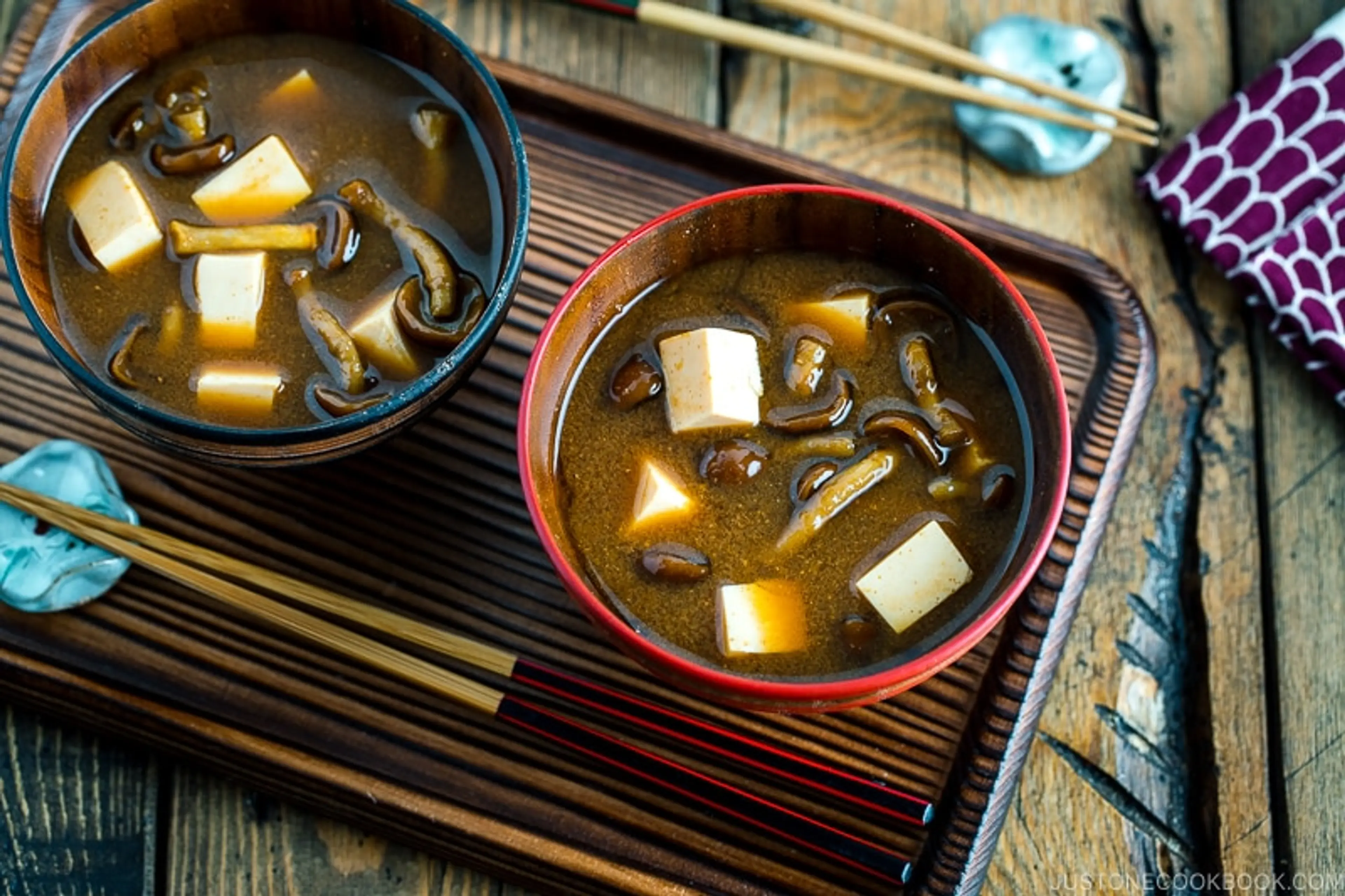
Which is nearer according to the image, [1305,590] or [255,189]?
[255,189]

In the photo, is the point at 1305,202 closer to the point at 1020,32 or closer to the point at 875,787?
the point at 1020,32

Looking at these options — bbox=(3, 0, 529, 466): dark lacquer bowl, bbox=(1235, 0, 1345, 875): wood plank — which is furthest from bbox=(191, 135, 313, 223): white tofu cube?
bbox=(1235, 0, 1345, 875): wood plank

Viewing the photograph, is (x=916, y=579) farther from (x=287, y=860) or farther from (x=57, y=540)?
(x=57, y=540)

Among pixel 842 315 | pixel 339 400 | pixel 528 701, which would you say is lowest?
pixel 528 701

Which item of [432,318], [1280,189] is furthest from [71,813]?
[1280,189]

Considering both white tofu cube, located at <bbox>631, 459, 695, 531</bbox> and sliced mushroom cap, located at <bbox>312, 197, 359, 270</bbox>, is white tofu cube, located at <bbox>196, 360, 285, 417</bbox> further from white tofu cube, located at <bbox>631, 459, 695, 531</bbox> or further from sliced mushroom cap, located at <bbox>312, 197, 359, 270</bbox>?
white tofu cube, located at <bbox>631, 459, 695, 531</bbox>

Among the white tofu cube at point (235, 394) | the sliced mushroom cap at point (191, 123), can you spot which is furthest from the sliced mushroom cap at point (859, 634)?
the sliced mushroom cap at point (191, 123)

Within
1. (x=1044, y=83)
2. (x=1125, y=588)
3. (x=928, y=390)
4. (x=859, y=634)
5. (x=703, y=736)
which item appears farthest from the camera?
(x=1044, y=83)
